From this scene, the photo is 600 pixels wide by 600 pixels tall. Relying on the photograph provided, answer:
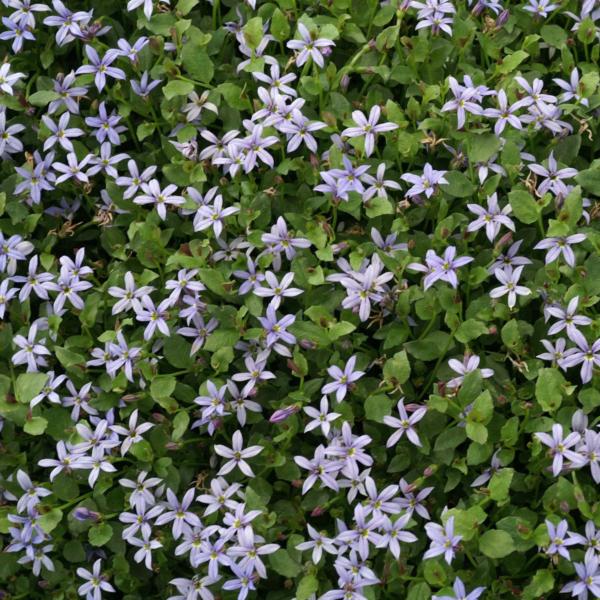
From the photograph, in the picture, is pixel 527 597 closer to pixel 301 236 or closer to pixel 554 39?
pixel 301 236

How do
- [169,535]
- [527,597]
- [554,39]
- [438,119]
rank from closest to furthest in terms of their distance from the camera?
[527,597] → [169,535] → [438,119] → [554,39]

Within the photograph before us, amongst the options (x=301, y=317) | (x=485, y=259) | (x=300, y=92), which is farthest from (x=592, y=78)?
(x=301, y=317)

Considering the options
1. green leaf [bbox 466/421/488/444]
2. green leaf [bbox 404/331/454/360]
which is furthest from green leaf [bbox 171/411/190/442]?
green leaf [bbox 466/421/488/444]

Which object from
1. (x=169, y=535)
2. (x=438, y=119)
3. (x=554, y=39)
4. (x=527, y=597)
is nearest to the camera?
(x=527, y=597)

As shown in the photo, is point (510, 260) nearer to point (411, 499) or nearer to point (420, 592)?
point (411, 499)

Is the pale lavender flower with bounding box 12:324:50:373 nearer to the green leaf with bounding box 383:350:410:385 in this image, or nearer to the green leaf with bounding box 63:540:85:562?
the green leaf with bounding box 63:540:85:562

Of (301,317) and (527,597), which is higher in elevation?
(301,317)

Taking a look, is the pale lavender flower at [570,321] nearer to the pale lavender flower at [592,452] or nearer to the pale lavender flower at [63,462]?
the pale lavender flower at [592,452]
